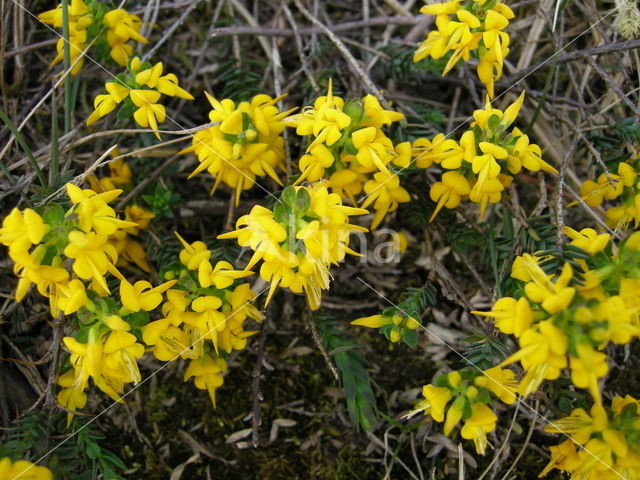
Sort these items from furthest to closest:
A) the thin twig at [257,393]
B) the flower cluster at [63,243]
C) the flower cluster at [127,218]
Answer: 1. the flower cluster at [127,218]
2. the thin twig at [257,393]
3. the flower cluster at [63,243]

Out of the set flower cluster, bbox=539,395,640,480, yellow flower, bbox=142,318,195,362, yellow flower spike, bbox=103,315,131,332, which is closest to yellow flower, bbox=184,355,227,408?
yellow flower, bbox=142,318,195,362

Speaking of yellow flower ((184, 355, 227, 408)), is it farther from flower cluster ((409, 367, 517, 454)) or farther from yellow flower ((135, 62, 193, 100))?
yellow flower ((135, 62, 193, 100))

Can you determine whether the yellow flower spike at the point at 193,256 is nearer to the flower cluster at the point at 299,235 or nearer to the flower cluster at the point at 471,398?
the flower cluster at the point at 299,235

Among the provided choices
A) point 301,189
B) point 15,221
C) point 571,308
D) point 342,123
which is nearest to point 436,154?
point 342,123

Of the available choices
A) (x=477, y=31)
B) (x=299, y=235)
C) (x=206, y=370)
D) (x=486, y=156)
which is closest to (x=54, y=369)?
(x=206, y=370)

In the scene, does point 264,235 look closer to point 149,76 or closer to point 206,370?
point 206,370

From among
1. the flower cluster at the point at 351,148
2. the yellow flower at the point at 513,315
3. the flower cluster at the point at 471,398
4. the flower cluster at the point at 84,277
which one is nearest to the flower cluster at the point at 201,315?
the flower cluster at the point at 84,277
